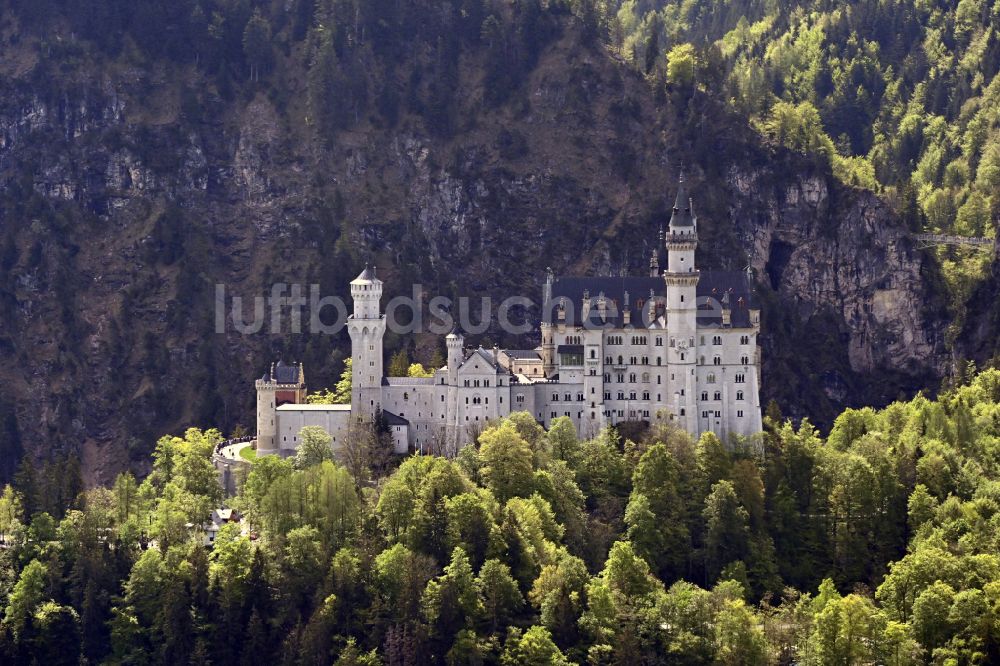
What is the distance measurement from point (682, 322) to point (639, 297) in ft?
14.1

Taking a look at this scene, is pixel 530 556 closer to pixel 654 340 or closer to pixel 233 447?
pixel 654 340

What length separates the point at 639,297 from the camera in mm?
155000

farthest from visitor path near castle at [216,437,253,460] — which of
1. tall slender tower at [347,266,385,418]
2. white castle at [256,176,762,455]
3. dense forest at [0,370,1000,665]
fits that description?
tall slender tower at [347,266,385,418]

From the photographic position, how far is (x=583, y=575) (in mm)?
141625

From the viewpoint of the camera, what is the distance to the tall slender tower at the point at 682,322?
152000 mm

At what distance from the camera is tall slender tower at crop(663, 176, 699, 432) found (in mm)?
152000

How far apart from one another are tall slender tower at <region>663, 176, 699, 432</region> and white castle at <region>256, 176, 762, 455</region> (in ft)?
0.22

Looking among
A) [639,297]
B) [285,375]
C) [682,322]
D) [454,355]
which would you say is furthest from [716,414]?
[285,375]

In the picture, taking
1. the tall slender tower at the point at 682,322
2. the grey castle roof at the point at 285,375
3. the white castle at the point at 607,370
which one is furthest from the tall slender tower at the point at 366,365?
the tall slender tower at the point at 682,322

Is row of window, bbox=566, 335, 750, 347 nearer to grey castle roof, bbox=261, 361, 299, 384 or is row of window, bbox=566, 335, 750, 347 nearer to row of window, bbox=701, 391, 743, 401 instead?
row of window, bbox=701, 391, 743, 401

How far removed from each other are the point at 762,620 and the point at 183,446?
49118 mm

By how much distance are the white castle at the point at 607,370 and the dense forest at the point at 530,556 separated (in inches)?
101

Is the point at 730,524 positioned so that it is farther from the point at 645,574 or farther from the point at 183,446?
the point at 183,446

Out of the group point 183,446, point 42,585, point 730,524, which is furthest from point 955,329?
point 42,585
